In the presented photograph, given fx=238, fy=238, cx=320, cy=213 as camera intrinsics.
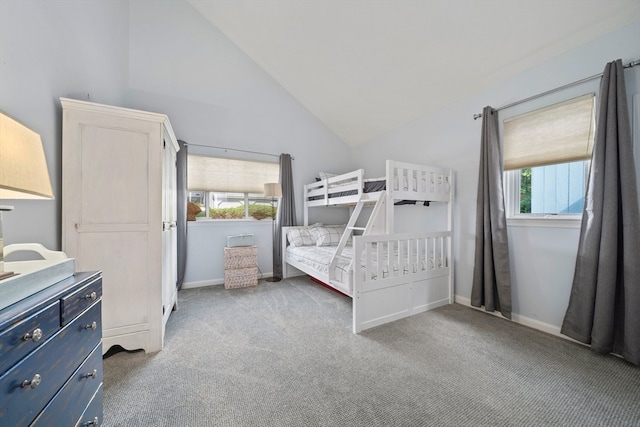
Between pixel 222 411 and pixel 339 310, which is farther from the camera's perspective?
pixel 339 310

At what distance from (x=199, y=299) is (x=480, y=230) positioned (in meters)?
3.42

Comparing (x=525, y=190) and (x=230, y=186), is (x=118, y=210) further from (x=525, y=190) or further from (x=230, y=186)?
(x=525, y=190)

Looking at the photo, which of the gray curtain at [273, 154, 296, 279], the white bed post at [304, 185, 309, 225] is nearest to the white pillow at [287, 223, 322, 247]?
the gray curtain at [273, 154, 296, 279]

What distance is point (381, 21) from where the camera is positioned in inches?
97.3

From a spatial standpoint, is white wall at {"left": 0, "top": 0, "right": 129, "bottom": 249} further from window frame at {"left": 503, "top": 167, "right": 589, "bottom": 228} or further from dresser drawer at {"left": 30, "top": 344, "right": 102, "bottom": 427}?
window frame at {"left": 503, "top": 167, "right": 589, "bottom": 228}

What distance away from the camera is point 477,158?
276 cm

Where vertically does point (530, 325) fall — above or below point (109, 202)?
below

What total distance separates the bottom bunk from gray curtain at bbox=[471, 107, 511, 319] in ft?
1.16

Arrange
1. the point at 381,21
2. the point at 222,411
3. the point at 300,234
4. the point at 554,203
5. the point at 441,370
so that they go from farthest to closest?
the point at 300,234 → the point at 381,21 → the point at 554,203 → the point at 441,370 → the point at 222,411

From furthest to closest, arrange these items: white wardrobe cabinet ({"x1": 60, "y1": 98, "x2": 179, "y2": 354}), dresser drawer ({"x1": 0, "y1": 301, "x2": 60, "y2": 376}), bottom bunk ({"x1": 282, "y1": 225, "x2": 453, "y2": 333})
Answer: bottom bunk ({"x1": 282, "y1": 225, "x2": 453, "y2": 333}) → white wardrobe cabinet ({"x1": 60, "y1": 98, "x2": 179, "y2": 354}) → dresser drawer ({"x1": 0, "y1": 301, "x2": 60, "y2": 376})

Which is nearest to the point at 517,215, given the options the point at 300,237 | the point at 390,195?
the point at 390,195

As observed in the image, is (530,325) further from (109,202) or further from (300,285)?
(109,202)

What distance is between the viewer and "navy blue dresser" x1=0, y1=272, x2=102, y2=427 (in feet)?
2.11

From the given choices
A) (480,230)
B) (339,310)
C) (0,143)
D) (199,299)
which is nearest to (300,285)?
(339,310)
